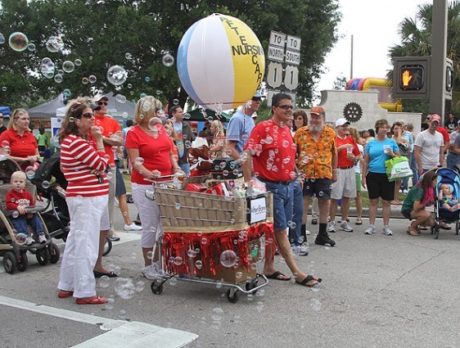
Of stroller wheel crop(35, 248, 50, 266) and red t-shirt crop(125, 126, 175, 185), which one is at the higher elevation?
red t-shirt crop(125, 126, 175, 185)

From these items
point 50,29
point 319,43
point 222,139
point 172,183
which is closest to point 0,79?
point 50,29

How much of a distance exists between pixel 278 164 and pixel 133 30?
18834 mm

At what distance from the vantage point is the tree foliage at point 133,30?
2380cm

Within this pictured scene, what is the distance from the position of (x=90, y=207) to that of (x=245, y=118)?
2382 millimetres

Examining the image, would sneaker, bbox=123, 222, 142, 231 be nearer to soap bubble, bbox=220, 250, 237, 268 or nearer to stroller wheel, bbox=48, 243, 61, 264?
stroller wheel, bbox=48, 243, 61, 264

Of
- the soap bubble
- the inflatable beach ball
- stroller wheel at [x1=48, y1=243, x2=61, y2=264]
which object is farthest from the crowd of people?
the soap bubble

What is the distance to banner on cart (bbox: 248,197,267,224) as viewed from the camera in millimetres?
5000

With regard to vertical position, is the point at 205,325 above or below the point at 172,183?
below

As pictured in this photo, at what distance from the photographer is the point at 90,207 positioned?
16.3 feet

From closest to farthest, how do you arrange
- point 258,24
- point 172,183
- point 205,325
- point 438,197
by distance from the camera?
1. point 205,325
2. point 172,183
3. point 438,197
4. point 258,24

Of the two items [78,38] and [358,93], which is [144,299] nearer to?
[358,93]

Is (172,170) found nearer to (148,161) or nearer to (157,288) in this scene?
(148,161)

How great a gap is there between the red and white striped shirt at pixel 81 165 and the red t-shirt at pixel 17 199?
1.64m

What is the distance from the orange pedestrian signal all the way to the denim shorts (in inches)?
250
